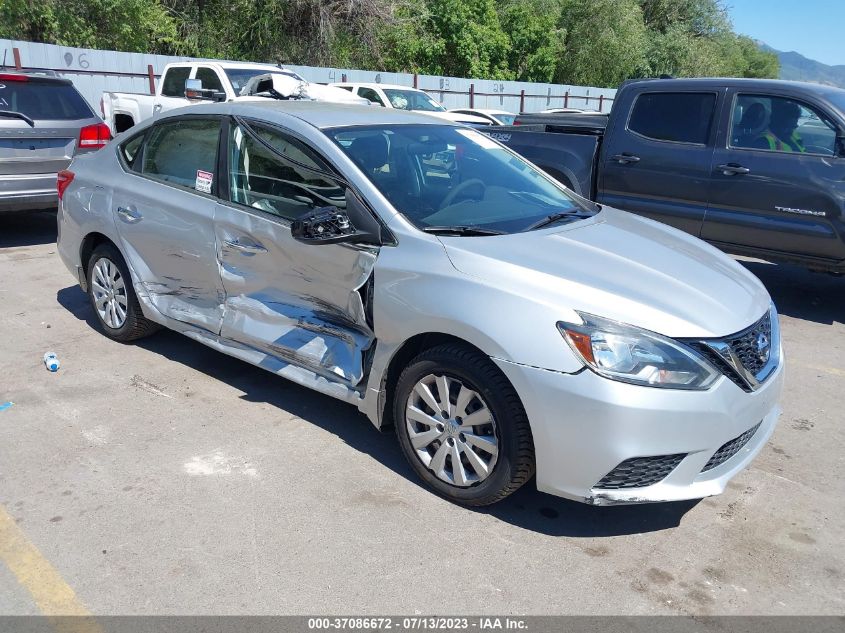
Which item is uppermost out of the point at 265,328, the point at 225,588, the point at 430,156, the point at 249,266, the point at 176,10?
the point at 176,10

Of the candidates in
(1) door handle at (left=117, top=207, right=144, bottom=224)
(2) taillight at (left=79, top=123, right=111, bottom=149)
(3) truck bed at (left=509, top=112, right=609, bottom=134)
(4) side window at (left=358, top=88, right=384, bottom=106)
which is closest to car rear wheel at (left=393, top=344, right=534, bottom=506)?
(1) door handle at (left=117, top=207, right=144, bottom=224)

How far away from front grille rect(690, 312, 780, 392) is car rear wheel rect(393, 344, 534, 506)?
0.80 meters

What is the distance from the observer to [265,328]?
426 centimetres

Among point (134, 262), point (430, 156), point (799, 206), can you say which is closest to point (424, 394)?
point (430, 156)

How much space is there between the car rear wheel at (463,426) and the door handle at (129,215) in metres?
2.40

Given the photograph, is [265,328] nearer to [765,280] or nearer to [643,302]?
[643,302]

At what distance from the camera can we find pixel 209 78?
41.2 ft

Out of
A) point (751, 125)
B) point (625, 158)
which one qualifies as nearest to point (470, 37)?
point (625, 158)

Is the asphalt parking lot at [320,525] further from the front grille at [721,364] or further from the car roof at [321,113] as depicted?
the car roof at [321,113]

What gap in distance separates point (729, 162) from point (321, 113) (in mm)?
3907

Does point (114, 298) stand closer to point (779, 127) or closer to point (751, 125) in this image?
point (751, 125)

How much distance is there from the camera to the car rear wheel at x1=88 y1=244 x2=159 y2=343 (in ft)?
17.1

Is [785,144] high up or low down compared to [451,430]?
up

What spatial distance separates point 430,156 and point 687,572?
97.7 inches
